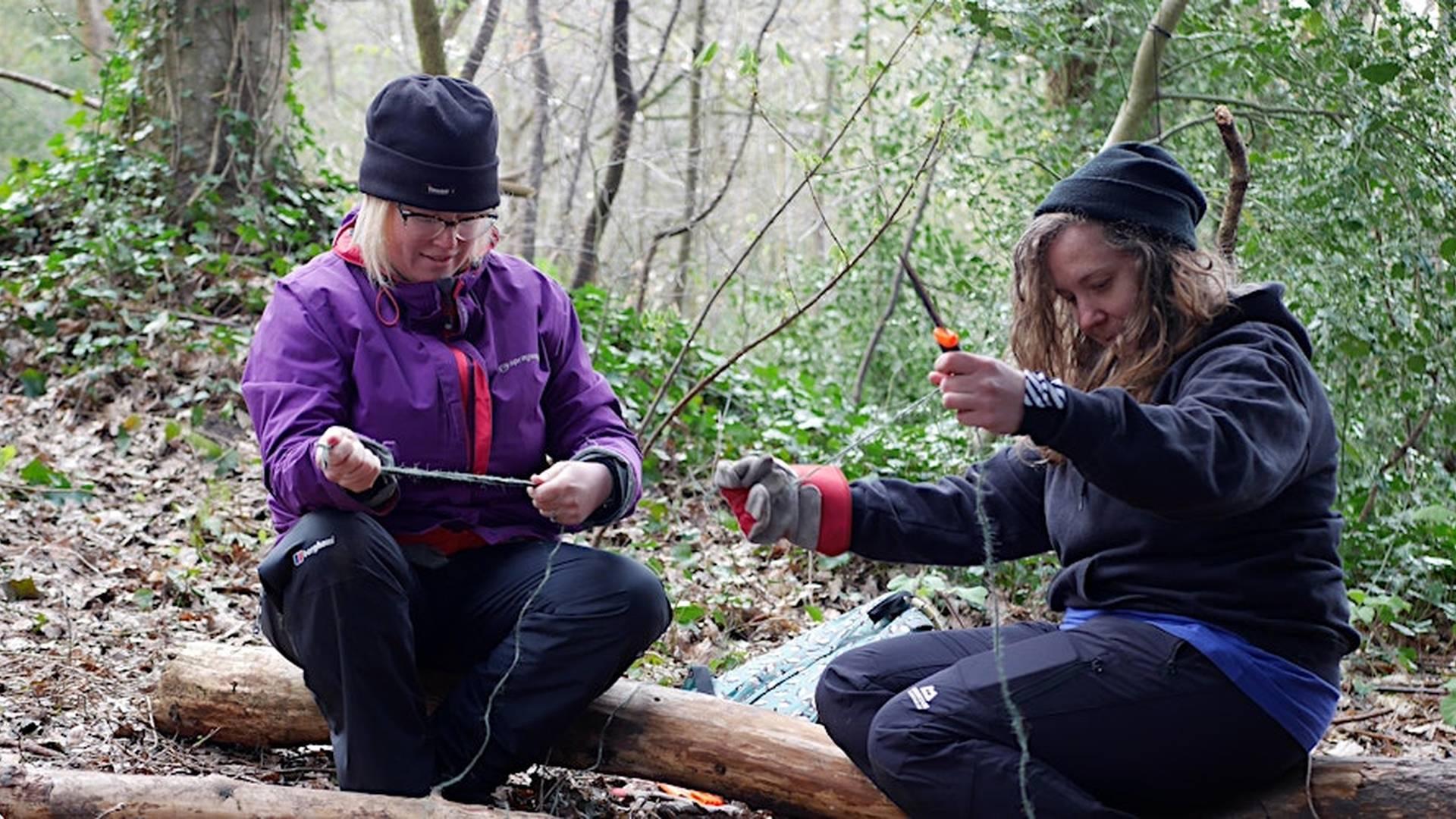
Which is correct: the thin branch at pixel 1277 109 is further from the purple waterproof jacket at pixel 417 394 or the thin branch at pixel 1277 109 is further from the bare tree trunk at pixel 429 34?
the bare tree trunk at pixel 429 34

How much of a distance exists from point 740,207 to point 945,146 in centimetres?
645

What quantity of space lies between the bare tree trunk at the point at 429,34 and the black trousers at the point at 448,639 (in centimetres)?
425

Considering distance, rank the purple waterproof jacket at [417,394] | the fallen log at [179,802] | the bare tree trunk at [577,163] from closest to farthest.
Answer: the fallen log at [179,802] < the purple waterproof jacket at [417,394] < the bare tree trunk at [577,163]

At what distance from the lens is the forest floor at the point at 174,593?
10.5 feet

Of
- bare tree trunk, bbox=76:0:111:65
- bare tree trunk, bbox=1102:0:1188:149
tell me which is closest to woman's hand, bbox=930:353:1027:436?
bare tree trunk, bbox=1102:0:1188:149

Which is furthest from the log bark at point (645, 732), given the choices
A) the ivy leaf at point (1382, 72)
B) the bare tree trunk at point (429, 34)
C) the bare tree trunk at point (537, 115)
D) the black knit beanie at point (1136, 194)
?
the bare tree trunk at point (537, 115)

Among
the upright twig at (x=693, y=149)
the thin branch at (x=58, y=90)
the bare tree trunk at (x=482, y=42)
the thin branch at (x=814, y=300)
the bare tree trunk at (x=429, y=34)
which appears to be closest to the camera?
→ the thin branch at (x=814, y=300)

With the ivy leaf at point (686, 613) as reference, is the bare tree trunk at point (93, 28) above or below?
above

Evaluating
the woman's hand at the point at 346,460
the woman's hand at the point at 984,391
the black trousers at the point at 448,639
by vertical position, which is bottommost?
the black trousers at the point at 448,639

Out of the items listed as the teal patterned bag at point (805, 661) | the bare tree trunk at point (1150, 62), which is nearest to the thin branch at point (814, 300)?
the bare tree trunk at point (1150, 62)

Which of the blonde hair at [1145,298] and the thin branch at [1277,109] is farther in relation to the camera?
the thin branch at [1277,109]

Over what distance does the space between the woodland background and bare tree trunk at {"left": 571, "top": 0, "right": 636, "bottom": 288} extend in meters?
0.03

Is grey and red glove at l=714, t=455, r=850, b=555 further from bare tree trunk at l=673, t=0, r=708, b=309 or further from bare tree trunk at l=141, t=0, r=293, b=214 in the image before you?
bare tree trunk at l=141, t=0, r=293, b=214

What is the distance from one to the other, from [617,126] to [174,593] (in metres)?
4.20
